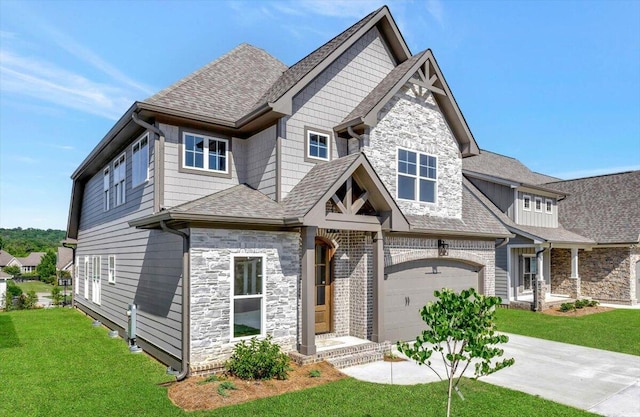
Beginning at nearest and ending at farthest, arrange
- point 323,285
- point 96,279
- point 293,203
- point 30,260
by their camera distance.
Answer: point 293,203, point 323,285, point 96,279, point 30,260

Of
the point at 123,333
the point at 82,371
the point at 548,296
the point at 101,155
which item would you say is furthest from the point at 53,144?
the point at 548,296

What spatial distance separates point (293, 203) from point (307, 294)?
6.86 ft

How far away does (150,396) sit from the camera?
7.32 metres

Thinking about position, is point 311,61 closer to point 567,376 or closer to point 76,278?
point 567,376

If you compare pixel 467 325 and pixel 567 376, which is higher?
pixel 467 325

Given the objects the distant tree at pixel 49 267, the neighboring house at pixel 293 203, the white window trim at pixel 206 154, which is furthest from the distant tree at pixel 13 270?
the white window trim at pixel 206 154

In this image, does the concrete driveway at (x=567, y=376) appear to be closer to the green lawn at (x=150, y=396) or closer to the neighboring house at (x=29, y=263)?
the green lawn at (x=150, y=396)

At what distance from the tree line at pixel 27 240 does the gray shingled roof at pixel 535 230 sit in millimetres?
117477

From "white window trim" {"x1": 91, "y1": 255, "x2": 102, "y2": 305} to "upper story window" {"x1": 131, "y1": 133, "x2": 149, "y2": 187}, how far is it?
614 cm

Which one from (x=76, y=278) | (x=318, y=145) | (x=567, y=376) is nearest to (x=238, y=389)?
(x=318, y=145)

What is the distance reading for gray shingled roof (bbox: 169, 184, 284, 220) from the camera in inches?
336

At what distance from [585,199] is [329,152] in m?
21.0

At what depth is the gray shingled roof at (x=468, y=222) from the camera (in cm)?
1230

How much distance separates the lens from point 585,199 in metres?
24.8
